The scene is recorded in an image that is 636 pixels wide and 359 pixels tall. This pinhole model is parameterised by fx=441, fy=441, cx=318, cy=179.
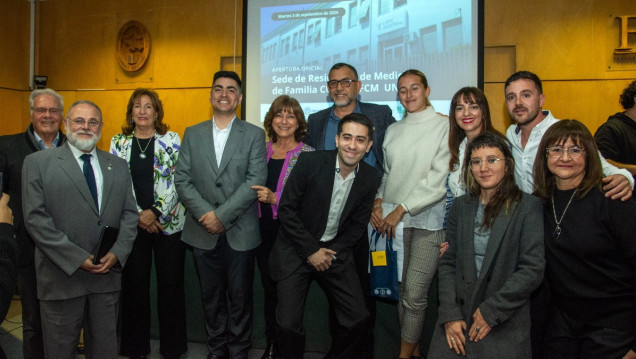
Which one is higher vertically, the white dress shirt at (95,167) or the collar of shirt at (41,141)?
the collar of shirt at (41,141)

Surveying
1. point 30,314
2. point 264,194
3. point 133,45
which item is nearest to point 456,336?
point 264,194

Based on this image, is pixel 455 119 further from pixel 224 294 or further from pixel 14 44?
pixel 14 44

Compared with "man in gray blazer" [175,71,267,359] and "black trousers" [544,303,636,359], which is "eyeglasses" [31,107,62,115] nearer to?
"man in gray blazer" [175,71,267,359]

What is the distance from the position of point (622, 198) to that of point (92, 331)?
2.71m

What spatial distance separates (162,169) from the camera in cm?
298

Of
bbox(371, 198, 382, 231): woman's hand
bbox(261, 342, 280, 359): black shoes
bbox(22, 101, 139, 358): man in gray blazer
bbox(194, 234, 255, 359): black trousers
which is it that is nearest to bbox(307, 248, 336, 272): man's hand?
bbox(371, 198, 382, 231): woman's hand

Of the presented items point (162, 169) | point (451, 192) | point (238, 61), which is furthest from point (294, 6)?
point (451, 192)

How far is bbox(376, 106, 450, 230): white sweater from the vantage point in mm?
2635

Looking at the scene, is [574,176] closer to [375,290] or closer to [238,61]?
[375,290]

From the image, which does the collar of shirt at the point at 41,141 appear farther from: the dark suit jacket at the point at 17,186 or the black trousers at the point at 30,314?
the black trousers at the point at 30,314

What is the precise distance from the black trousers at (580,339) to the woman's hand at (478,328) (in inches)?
13.5

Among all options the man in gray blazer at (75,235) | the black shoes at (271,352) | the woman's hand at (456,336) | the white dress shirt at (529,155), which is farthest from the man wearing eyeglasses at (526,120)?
the man in gray blazer at (75,235)

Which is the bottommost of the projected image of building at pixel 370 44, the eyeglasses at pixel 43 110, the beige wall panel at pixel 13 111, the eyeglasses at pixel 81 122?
the eyeglasses at pixel 81 122

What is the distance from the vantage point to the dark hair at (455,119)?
2.59 metres
